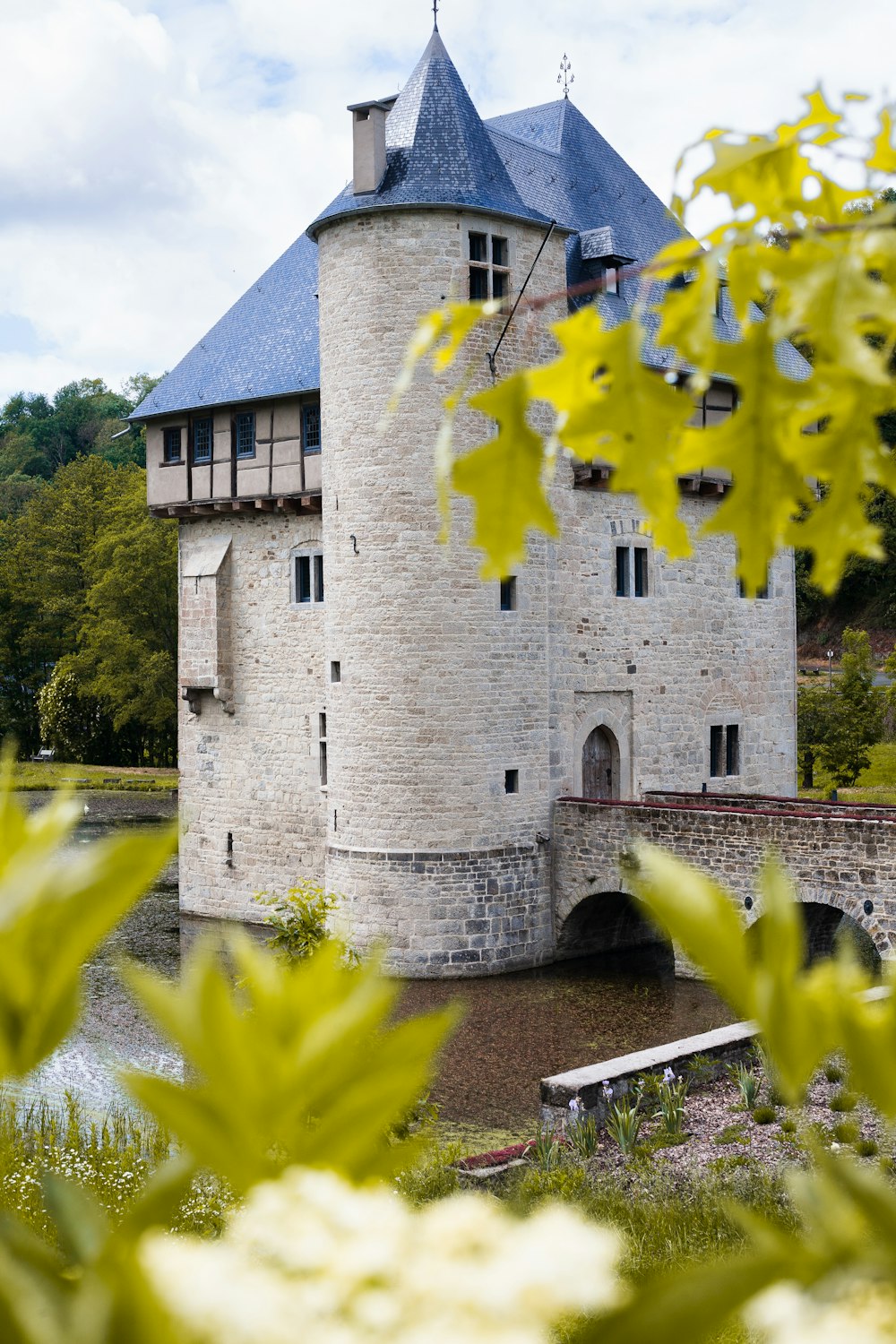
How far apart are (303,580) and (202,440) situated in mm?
2757

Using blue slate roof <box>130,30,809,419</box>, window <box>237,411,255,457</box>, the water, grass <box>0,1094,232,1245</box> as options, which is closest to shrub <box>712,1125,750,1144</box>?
the water

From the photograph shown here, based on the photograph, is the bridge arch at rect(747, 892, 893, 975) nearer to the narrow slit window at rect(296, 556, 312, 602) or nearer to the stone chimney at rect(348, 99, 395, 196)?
the narrow slit window at rect(296, 556, 312, 602)

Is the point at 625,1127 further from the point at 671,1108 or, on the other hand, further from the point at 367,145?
the point at 367,145

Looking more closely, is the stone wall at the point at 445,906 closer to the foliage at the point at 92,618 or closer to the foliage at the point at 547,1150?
the foliage at the point at 547,1150

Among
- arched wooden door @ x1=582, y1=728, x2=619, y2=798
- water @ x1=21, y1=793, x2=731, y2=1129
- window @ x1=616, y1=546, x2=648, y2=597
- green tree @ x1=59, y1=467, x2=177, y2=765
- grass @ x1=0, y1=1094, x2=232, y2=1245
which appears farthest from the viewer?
green tree @ x1=59, y1=467, x2=177, y2=765

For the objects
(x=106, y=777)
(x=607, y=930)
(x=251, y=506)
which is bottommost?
(x=607, y=930)

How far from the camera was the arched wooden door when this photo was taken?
19.3 m

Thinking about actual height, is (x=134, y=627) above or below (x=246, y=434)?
below

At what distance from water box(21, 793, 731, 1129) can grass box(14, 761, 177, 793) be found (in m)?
18.7

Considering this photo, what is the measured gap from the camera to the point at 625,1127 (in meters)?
9.35

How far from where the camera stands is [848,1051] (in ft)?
3.01

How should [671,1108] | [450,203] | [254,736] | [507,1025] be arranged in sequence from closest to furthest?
1. [671,1108]
2. [507,1025]
3. [450,203]
4. [254,736]

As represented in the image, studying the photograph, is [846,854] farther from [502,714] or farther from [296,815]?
[296,815]

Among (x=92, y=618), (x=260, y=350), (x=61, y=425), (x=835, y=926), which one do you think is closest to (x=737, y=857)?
(x=835, y=926)
